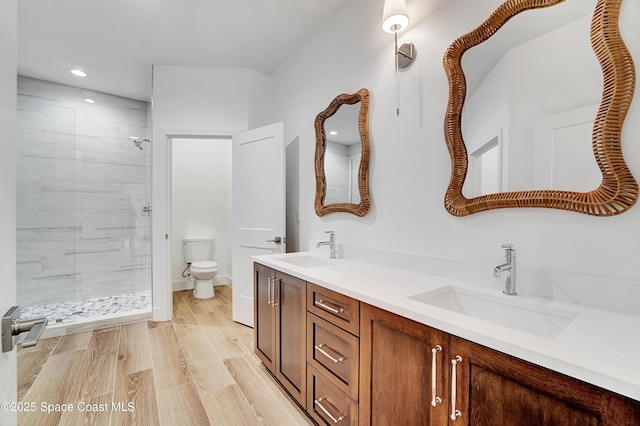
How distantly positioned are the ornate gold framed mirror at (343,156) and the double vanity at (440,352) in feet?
1.84

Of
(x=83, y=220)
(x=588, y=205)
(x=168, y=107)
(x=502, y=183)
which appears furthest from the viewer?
(x=83, y=220)

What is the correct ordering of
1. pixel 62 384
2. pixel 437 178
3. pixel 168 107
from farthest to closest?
pixel 168 107 → pixel 62 384 → pixel 437 178

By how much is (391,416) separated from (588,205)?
1100 millimetres

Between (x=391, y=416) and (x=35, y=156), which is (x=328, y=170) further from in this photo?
(x=35, y=156)

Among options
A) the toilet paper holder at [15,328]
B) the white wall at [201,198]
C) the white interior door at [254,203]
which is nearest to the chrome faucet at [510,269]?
the toilet paper holder at [15,328]

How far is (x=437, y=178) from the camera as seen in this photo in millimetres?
1592

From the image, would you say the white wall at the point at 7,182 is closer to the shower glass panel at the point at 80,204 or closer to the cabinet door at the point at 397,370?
the cabinet door at the point at 397,370

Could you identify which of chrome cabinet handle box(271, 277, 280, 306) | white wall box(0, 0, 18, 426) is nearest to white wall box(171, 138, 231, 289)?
chrome cabinet handle box(271, 277, 280, 306)

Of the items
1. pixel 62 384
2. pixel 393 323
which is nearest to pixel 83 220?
pixel 62 384

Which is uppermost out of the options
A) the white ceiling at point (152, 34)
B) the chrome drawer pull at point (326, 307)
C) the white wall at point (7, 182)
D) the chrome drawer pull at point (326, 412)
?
the white ceiling at point (152, 34)

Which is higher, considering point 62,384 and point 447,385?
point 447,385

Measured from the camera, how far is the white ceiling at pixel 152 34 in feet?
7.44

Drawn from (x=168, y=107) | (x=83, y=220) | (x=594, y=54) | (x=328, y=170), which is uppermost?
(x=168, y=107)

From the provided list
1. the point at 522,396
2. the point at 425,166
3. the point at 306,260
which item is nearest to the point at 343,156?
the point at 425,166
